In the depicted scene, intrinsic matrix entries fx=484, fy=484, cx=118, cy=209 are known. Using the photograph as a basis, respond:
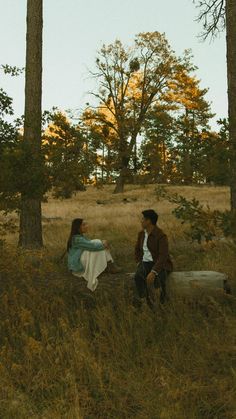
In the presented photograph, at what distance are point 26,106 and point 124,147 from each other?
85.9 feet

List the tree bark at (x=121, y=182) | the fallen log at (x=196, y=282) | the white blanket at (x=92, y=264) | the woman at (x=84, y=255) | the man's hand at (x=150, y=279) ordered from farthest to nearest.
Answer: the tree bark at (x=121, y=182)
the woman at (x=84, y=255)
the white blanket at (x=92, y=264)
the fallen log at (x=196, y=282)
the man's hand at (x=150, y=279)

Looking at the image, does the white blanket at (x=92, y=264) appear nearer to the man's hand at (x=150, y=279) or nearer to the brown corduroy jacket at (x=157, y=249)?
the brown corduroy jacket at (x=157, y=249)

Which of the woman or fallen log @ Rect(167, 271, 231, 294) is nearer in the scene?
fallen log @ Rect(167, 271, 231, 294)

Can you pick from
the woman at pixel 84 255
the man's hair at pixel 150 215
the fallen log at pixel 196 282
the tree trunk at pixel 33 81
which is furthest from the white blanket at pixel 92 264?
the tree trunk at pixel 33 81

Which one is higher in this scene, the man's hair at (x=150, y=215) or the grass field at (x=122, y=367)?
the man's hair at (x=150, y=215)

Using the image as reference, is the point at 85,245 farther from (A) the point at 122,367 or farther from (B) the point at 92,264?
(A) the point at 122,367

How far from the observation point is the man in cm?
672

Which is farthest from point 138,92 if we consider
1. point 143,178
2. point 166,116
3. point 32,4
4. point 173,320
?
point 173,320

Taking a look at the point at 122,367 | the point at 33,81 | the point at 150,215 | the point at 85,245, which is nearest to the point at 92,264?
the point at 85,245

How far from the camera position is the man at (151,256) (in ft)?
22.1

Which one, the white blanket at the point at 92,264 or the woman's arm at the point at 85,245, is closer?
the white blanket at the point at 92,264

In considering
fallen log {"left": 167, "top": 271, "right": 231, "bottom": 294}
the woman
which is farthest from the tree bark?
fallen log {"left": 167, "top": 271, "right": 231, "bottom": 294}

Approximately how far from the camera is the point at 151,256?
6988mm

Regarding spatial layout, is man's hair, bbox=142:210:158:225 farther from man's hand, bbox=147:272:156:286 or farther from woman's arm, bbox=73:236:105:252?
woman's arm, bbox=73:236:105:252
